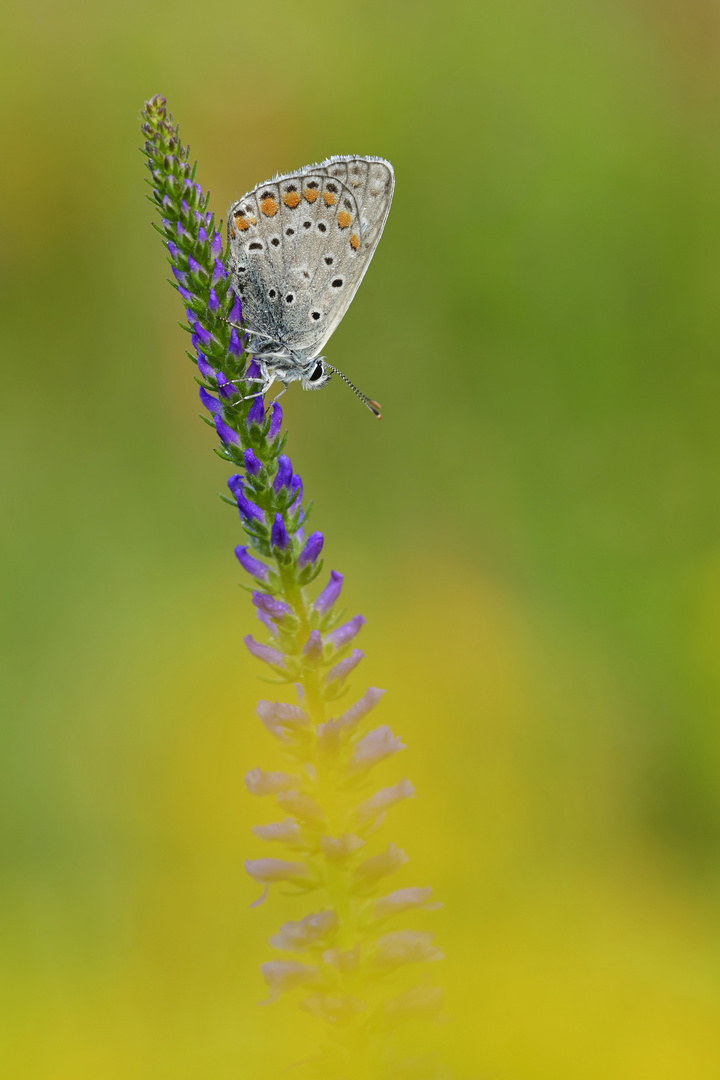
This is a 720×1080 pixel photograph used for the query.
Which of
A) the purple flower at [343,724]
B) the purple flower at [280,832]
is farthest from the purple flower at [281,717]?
the purple flower at [280,832]

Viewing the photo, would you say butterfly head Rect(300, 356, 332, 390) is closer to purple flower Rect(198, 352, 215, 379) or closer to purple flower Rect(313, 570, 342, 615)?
purple flower Rect(198, 352, 215, 379)

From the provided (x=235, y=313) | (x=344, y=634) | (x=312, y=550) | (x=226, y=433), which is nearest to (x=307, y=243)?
(x=235, y=313)

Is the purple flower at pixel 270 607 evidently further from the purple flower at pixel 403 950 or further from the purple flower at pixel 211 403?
the purple flower at pixel 403 950

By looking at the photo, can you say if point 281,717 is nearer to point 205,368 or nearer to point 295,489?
point 295,489

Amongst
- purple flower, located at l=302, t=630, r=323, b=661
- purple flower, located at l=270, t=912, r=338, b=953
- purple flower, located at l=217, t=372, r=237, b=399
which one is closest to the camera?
purple flower, located at l=270, t=912, r=338, b=953

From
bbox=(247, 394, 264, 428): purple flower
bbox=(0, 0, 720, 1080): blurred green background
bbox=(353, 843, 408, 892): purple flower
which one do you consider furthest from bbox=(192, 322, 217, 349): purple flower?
bbox=(0, 0, 720, 1080): blurred green background

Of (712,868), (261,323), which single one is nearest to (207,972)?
(712,868)

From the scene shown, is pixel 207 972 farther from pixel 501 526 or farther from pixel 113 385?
pixel 113 385
